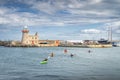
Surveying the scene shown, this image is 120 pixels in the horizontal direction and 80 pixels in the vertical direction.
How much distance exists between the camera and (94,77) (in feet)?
136

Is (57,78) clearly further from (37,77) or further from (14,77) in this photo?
(14,77)

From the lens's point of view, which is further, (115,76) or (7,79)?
(115,76)

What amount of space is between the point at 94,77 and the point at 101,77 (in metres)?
1.13

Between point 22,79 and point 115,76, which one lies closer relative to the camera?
point 22,79

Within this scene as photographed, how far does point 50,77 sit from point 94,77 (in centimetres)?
699

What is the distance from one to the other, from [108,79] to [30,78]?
12.0 meters

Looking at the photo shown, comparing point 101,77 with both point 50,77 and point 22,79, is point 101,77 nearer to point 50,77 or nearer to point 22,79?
point 50,77

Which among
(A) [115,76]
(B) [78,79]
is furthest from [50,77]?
(A) [115,76]

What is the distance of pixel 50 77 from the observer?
41.7 meters

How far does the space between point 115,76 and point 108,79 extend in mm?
2938

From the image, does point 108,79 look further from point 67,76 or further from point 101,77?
point 67,76

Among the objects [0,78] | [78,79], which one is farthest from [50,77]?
[0,78]

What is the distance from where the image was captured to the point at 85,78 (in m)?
40.5

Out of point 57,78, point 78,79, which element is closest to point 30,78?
point 57,78
